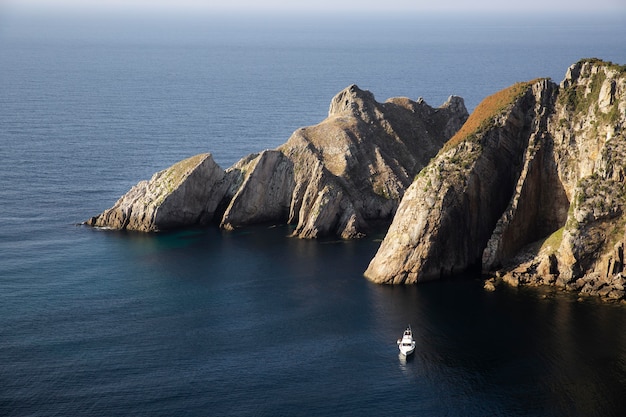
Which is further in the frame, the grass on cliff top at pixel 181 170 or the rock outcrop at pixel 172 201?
the grass on cliff top at pixel 181 170

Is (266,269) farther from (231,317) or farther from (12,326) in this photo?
(12,326)

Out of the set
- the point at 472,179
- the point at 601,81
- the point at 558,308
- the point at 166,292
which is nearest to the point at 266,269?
the point at 166,292

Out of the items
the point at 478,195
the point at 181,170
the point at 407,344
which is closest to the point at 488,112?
the point at 478,195

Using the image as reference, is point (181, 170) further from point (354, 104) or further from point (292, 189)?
point (354, 104)

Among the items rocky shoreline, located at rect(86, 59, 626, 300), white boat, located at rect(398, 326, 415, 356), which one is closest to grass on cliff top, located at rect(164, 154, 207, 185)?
rocky shoreline, located at rect(86, 59, 626, 300)

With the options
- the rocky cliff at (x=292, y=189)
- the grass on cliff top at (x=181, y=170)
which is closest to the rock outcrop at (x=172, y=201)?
the grass on cliff top at (x=181, y=170)

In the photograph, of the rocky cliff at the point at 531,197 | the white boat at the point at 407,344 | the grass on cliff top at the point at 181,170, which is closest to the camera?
the white boat at the point at 407,344

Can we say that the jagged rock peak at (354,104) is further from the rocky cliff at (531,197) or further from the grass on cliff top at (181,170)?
the rocky cliff at (531,197)
